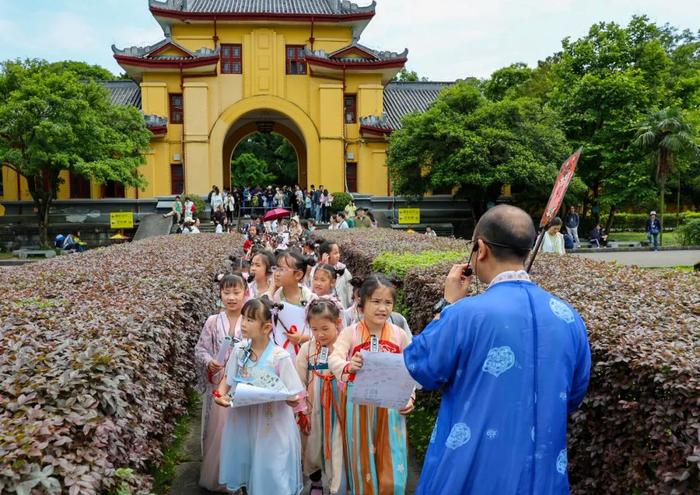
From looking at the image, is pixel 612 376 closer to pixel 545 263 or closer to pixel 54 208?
pixel 545 263

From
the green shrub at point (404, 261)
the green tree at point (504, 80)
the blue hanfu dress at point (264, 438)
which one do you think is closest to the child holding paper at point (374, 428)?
the blue hanfu dress at point (264, 438)

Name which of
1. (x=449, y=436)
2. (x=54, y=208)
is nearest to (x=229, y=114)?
(x=54, y=208)

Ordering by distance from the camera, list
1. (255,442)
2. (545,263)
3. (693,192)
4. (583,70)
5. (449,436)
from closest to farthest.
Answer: (449,436) → (255,442) → (545,263) → (583,70) → (693,192)

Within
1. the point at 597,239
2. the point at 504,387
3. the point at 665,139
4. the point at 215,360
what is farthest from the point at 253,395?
the point at 665,139

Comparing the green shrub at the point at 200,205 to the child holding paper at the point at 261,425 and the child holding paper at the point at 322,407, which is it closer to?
the child holding paper at the point at 322,407

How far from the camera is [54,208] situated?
29547 mm

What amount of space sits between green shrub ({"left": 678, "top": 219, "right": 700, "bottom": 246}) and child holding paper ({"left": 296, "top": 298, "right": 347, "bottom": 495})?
23.8 meters

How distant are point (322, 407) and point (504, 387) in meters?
2.38

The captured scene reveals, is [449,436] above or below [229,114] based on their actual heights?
below

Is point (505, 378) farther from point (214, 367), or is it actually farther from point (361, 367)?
point (214, 367)

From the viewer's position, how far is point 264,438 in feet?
13.6

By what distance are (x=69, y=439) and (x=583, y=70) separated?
1198 inches

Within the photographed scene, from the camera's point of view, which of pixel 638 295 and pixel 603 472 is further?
pixel 638 295

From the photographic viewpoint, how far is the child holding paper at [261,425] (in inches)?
162
